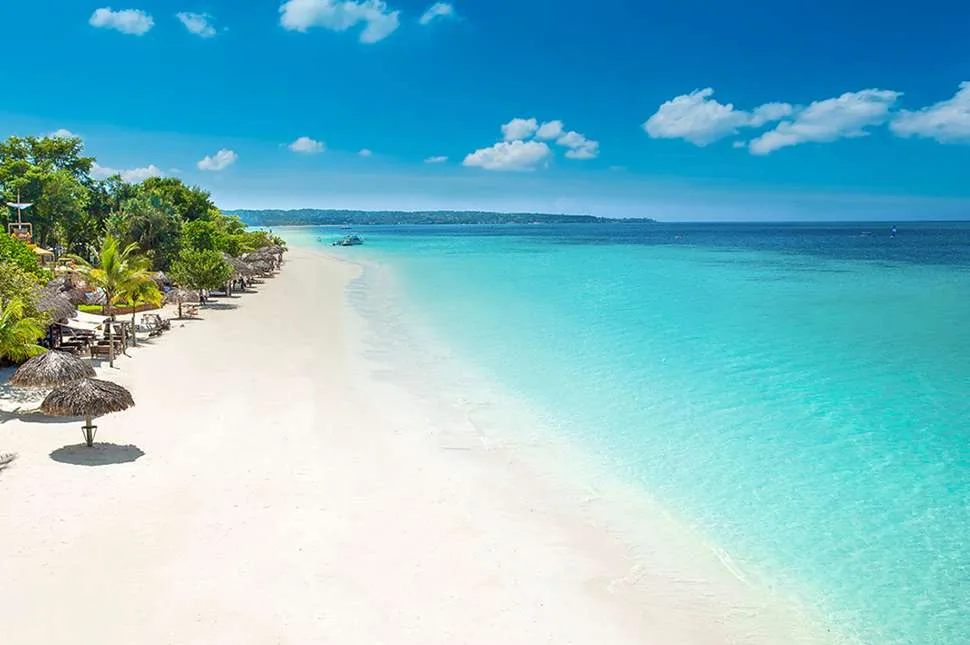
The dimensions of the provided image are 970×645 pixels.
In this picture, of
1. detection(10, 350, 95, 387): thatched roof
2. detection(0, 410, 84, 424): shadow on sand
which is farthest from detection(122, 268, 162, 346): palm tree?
detection(10, 350, 95, 387): thatched roof

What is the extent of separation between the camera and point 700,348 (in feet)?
79.7

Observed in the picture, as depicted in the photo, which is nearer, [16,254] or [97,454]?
[97,454]

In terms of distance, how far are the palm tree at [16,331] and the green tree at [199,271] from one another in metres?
18.9

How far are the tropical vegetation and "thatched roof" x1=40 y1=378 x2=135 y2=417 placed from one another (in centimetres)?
358

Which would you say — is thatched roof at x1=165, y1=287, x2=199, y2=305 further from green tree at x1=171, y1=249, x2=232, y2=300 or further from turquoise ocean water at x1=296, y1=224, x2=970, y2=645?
turquoise ocean water at x1=296, y1=224, x2=970, y2=645

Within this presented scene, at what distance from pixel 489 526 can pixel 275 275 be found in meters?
49.9

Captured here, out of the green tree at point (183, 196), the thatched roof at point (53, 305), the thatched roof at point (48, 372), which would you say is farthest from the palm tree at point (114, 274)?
the green tree at point (183, 196)

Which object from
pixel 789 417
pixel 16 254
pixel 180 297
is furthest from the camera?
pixel 180 297

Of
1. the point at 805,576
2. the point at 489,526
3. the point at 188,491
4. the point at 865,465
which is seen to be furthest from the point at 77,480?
the point at 865,465

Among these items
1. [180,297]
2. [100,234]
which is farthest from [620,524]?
[100,234]

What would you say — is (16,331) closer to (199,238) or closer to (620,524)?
(620,524)

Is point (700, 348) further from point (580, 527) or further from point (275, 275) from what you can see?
point (275, 275)

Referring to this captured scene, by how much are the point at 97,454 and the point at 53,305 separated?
28.7 feet

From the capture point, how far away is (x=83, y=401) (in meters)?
11.7
